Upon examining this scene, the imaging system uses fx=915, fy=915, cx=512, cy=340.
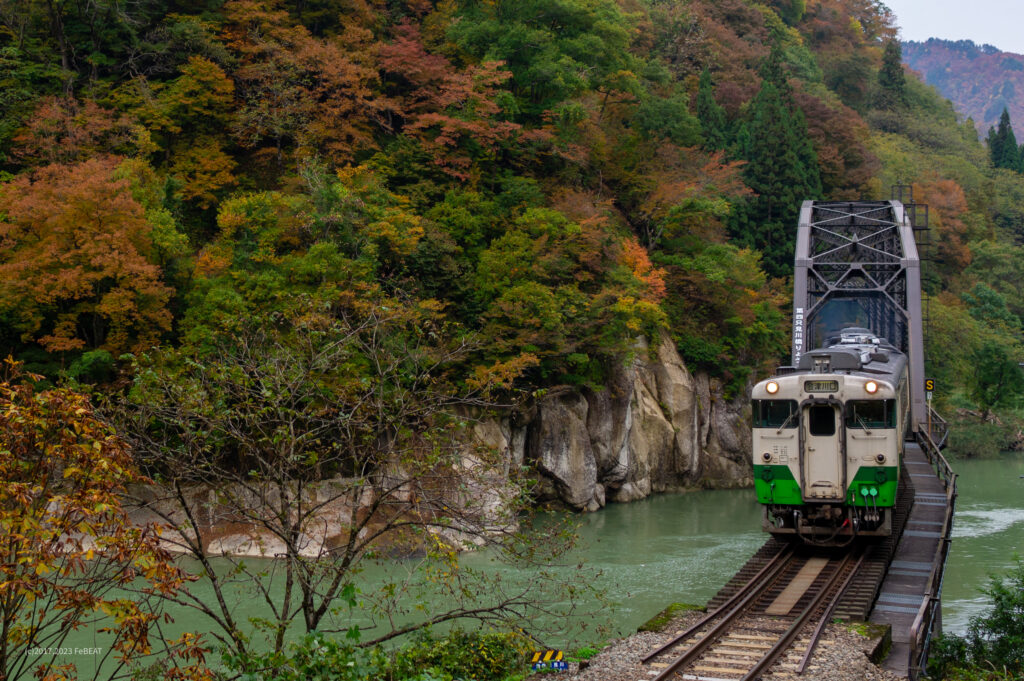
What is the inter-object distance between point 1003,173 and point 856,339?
1842 inches

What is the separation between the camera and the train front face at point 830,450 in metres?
15.6

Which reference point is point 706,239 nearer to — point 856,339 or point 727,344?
point 727,344

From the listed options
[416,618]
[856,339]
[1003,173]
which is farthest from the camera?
[1003,173]

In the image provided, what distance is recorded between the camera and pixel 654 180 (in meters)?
34.1

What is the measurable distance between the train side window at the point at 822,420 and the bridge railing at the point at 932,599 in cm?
266

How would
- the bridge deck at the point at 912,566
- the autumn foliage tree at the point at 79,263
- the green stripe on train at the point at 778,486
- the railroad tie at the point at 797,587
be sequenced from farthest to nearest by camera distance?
the autumn foliage tree at the point at 79,263 < the green stripe on train at the point at 778,486 < the railroad tie at the point at 797,587 < the bridge deck at the point at 912,566

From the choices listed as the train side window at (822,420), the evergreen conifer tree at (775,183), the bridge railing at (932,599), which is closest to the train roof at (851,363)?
the train side window at (822,420)

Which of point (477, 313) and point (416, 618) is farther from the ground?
point (477, 313)

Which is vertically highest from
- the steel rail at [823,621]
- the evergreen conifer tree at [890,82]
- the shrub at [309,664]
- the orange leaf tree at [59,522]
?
the evergreen conifer tree at [890,82]

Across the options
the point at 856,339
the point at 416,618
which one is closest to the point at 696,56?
the point at 856,339

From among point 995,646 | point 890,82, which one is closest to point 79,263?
point 995,646

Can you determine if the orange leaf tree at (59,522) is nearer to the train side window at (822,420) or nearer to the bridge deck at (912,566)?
the bridge deck at (912,566)

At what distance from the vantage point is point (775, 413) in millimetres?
16219

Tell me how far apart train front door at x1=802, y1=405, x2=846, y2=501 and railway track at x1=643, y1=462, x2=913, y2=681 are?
1.34m
